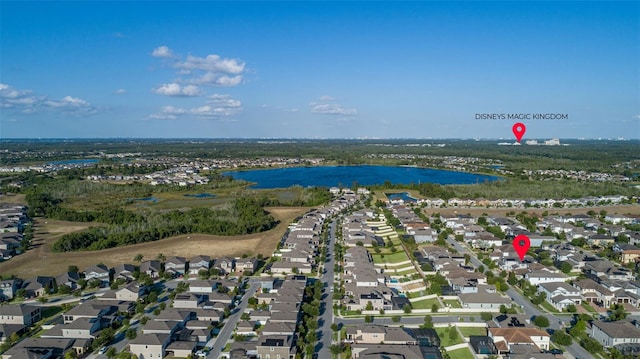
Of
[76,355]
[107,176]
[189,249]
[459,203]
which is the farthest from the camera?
[107,176]

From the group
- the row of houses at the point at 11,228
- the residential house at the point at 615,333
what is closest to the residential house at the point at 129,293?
the row of houses at the point at 11,228

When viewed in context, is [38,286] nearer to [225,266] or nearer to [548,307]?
[225,266]

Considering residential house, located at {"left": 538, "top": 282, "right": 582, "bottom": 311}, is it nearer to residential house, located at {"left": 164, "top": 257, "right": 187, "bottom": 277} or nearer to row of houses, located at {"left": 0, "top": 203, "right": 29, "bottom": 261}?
residential house, located at {"left": 164, "top": 257, "right": 187, "bottom": 277}

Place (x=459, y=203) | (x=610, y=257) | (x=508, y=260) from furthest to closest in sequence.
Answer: (x=459, y=203)
(x=610, y=257)
(x=508, y=260)

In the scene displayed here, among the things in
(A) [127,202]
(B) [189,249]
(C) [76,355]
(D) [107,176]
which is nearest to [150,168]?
(D) [107,176]

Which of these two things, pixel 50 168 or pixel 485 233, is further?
pixel 50 168

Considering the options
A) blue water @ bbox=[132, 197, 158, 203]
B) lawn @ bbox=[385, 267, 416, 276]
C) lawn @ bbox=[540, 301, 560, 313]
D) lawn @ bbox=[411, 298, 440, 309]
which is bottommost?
lawn @ bbox=[540, 301, 560, 313]

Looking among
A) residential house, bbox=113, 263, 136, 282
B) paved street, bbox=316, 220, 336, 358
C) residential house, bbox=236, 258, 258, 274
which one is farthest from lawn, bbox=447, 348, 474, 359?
residential house, bbox=113, 263, 136, 282

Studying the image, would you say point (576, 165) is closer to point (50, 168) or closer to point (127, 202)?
point (127, 202)
